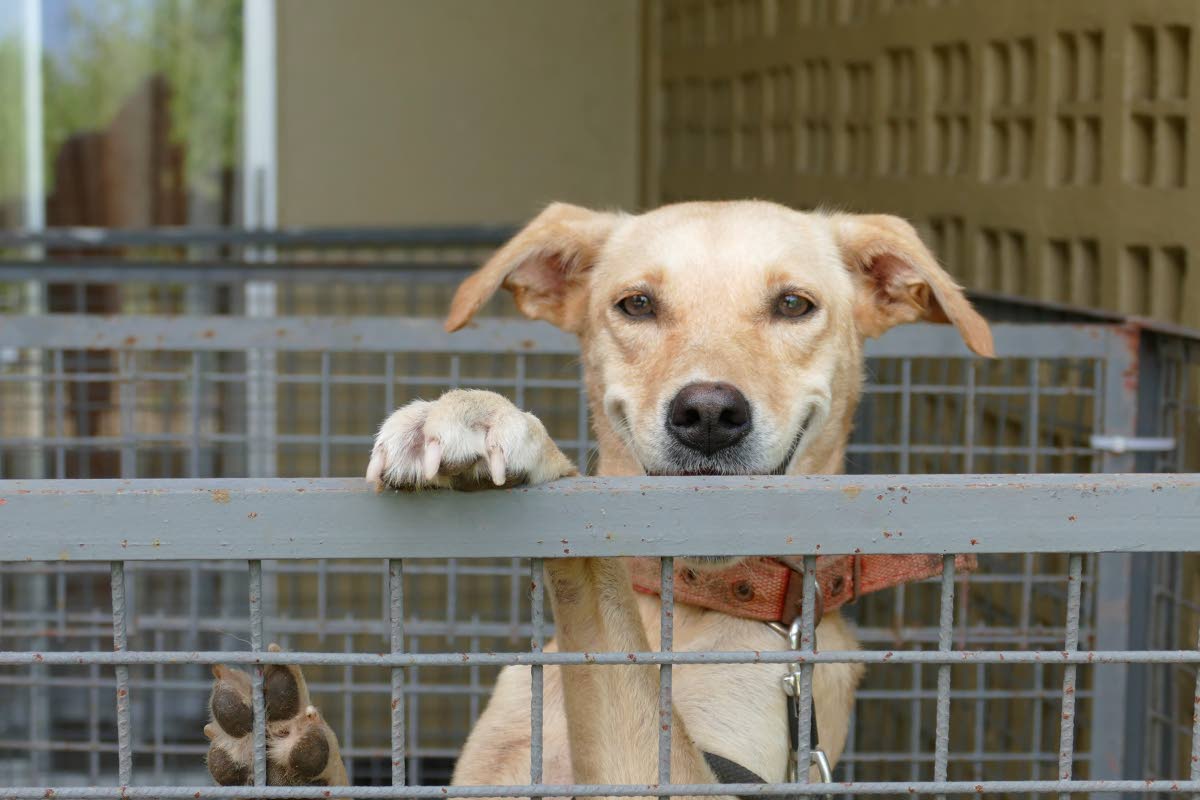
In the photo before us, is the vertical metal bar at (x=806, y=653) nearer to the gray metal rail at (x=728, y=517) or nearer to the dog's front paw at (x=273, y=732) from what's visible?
the gray metal rail at (x=728, y=517)

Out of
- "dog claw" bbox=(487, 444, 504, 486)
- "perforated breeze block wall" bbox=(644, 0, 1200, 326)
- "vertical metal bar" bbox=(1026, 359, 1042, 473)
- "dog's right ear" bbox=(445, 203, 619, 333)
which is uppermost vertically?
"perforated breeze block wall" bbox=(644, 0, 1200, 326)

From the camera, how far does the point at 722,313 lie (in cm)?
212

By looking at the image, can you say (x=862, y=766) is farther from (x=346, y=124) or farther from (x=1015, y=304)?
(x=346, y=124)

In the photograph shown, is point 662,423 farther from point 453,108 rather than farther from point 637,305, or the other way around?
point 453,108

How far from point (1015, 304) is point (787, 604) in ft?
3.69

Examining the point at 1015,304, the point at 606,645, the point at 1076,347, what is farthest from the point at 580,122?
the point at 606,645

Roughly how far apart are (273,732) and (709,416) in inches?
26.1

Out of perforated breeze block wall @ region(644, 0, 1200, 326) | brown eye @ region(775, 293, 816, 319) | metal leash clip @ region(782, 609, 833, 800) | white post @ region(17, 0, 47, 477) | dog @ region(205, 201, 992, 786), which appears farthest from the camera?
white post @ region(17, 0, 47, 477)

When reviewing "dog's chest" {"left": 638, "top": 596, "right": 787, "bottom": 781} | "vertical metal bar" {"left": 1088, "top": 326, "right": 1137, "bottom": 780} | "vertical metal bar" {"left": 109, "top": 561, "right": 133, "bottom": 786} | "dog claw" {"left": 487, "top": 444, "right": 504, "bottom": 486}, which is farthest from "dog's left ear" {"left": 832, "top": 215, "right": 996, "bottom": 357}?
"vertical metal bar" {"left": 109, "top": 561, "right": 133, "bottom": 786}

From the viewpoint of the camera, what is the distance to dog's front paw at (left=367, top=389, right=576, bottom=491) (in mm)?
1170

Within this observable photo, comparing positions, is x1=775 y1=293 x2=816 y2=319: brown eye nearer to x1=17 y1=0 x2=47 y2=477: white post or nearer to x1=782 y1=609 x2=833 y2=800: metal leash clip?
x1=782 y1=609 x2=833 y2=800: metal leash clip

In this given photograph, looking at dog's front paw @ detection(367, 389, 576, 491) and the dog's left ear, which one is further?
the dog's left ear

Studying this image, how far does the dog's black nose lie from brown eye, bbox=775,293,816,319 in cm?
34

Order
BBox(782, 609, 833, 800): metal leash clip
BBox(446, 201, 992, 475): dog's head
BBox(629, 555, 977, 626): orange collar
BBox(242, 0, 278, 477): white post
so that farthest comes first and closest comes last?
1. BBox(242, 0, 278, 477): white post
2. BBox(446, 201, 992, 475): dog's head
3. BBox(629, 555, 977, 626): orange collar
4. BBox(782, 609, 833, 800): metal leash clip
